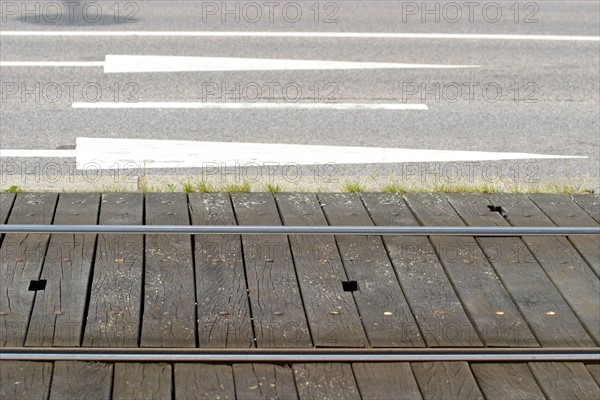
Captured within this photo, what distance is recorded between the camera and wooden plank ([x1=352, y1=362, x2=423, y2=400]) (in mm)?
4367

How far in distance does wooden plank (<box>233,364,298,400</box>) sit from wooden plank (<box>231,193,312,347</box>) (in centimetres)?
23

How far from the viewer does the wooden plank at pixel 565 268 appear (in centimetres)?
515

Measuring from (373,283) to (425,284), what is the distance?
28 centimetres

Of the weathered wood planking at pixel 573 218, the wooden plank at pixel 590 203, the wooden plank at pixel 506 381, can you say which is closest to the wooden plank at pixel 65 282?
→ the wooden plank at pixel 506 381

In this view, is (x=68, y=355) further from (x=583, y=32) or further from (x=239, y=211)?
(x=583, y=32)

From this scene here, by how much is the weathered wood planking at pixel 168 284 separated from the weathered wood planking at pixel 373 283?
0.86 metres

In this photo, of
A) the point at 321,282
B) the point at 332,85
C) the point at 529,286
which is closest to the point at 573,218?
the point at 529,286

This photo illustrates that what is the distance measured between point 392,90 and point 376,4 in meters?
4.02

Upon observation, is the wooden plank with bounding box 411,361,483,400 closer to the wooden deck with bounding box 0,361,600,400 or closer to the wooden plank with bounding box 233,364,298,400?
the wooden deck with bounding box 0,361,600,400

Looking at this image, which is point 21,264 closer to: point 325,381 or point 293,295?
point 293,295

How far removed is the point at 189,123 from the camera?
28.6 ft

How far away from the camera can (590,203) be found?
666cm

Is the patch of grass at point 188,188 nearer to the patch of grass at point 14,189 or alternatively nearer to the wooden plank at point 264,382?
the patch of grass at point 14,189

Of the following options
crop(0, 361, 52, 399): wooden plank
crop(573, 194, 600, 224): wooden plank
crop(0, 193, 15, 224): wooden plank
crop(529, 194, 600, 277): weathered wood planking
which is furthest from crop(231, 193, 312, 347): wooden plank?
crop(573, 194, 600, 224): wooden plank
